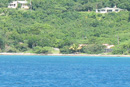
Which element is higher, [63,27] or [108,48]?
[63,27]

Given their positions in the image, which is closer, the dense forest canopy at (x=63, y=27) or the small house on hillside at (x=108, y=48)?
the dense forest canopy at (x=63, y=27)

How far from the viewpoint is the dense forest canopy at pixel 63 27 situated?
8781cm

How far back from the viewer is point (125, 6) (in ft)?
381

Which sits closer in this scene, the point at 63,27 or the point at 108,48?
the point at 108,48

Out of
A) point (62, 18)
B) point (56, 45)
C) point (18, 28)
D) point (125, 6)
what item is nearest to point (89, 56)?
point (56, 45)

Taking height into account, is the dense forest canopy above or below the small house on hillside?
above

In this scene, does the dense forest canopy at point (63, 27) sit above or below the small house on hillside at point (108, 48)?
above

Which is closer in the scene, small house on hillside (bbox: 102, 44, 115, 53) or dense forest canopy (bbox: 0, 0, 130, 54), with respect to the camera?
dense forest canopy (bbox: 0, 0, 130, 54)

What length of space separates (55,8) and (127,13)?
63.4 feet

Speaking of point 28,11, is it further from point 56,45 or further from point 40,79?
point 40,79

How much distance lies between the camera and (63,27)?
10144 centimetres

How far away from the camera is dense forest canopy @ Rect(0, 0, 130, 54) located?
87812 millimetres

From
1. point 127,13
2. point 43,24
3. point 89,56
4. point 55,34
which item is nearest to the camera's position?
point 89,56

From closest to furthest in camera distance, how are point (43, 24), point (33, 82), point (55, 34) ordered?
point (33, 82) < point (55, 34) < point (43, 24)
